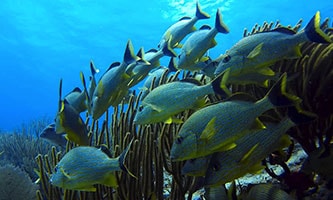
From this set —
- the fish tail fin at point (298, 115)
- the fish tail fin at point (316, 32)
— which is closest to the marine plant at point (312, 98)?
the fish tail fin at point (316, 32)

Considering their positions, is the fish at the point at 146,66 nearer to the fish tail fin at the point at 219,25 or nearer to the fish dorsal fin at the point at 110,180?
the fish tail fin at the point at 219,25

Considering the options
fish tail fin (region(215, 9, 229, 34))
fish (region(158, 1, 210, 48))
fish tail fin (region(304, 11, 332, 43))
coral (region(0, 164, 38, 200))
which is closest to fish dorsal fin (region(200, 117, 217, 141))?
fish tail fin (region(304, 11, 332, 43))

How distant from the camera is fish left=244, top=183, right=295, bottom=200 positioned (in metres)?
2.34

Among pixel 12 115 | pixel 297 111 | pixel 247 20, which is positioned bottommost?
pixel 297 111

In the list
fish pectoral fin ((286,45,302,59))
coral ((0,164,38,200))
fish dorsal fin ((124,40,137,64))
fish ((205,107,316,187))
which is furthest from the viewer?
coral ((0,164,38,200))

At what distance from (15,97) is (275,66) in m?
96.9

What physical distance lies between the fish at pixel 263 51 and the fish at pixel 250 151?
54 centimetres

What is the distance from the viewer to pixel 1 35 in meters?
40.9

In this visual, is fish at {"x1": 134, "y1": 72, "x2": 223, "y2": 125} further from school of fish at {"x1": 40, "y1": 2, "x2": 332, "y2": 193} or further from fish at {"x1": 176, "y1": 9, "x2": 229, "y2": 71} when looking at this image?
fish at {"x1": 176, "y1": 9, "x2": 229, "y2": 71}

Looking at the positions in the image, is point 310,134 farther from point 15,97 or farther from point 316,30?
point 15,97

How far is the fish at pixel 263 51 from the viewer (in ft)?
7.82

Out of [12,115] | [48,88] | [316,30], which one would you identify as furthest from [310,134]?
[12,115]

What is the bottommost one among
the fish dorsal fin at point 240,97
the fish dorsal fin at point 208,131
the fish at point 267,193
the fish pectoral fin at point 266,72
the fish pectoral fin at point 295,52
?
the fish at point 267,193

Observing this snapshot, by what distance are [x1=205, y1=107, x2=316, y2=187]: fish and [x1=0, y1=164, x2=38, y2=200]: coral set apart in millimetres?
3235
